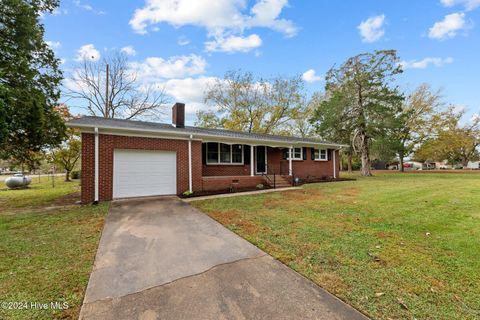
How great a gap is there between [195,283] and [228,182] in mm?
8063

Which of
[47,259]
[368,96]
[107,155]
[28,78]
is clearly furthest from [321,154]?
[28,78]

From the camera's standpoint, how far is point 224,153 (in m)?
12.2

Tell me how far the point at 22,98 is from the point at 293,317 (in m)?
11.9

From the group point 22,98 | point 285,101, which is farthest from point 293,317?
point 285,101

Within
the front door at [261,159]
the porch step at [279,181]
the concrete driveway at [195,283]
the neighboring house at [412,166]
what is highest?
the front door at [261,159]

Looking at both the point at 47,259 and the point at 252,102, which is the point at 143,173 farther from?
the point at 252,102

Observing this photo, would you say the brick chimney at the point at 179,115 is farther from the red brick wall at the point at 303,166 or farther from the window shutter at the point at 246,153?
the red brick wall at the point at 303,166

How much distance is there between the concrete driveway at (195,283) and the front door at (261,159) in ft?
29.5

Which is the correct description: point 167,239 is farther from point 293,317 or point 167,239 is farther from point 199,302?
point 293,317

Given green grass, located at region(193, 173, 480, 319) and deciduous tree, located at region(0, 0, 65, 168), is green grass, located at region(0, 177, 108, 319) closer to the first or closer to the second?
green grass, located at region(193, 173, 480, 319)

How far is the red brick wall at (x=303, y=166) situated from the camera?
14.0 metres

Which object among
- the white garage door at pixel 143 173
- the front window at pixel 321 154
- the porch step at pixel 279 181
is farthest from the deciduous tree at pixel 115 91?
the front window at pixel 321 154

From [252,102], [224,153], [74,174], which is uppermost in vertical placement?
[252,102]

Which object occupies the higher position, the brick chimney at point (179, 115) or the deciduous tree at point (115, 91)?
the deciduous tree at point (115, 91)
